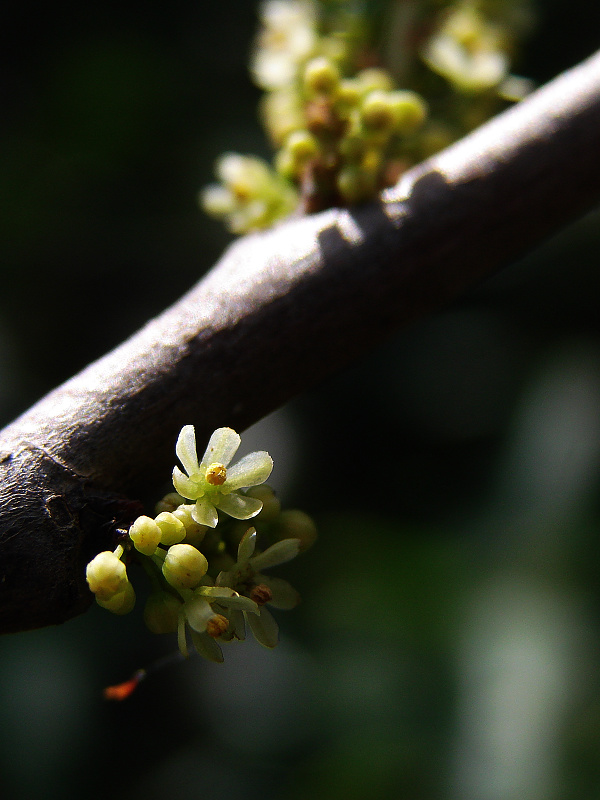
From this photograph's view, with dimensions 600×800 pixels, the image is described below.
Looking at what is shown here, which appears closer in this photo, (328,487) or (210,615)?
(210,615)

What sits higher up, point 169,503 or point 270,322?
point 270,322

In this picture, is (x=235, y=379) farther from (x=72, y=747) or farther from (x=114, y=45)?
(x=114, y=45)

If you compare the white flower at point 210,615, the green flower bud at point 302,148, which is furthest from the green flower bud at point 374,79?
the white flower at point 210,615

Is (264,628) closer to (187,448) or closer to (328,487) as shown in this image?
(187,448)

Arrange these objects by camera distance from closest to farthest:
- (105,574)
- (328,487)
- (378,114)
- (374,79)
A: 1. (105,574)
2. (378,114)
3. (374,79)
4. (328,487)

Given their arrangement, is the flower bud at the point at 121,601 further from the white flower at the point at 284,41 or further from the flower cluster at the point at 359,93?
the white flower at the point at 284,41

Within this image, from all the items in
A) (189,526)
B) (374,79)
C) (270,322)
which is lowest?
(189,526)

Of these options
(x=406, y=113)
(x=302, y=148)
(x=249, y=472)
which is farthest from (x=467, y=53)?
(x=249, y=472)

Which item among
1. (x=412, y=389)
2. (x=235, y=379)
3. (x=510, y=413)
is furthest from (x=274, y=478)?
(x=235, y=379)

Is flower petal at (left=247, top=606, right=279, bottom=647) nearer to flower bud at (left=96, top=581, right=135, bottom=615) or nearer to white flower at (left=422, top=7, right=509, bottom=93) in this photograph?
flower bud at (left=96, top=581, right=135, bottom=615)
